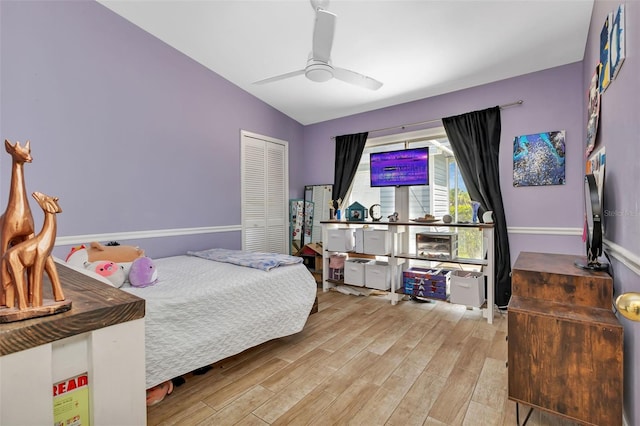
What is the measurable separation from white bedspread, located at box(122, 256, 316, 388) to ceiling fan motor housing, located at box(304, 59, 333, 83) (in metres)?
1.58

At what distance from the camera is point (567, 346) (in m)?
1.37

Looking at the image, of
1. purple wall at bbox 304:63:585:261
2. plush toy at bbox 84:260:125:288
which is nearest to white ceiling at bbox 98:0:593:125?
purple wall at bbox 304:63:585:261

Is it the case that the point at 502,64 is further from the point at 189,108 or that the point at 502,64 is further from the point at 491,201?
the point at 189,108

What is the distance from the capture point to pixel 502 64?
9.82 feet

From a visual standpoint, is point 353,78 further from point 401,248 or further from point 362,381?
point 362,381

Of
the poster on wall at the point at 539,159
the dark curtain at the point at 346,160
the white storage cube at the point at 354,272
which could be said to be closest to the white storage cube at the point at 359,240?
the white storage cube at the point at 354,272

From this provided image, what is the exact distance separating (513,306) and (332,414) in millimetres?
1116

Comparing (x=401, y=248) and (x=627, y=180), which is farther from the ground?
(x=627, y=180)

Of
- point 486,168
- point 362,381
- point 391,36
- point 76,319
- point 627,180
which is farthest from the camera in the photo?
point 486,168

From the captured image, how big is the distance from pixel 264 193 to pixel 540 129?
3330 mm

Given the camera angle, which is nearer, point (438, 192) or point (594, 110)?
point (594, 110)

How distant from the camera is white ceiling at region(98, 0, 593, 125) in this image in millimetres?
2389

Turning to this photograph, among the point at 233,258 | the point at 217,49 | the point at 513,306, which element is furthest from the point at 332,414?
the point at 217,49

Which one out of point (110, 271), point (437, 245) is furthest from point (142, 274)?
point (437, 245)
